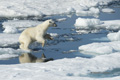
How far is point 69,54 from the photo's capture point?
855 cm

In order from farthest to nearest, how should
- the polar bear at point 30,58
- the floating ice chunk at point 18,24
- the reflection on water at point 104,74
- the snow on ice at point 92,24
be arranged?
the snow on ice at point 92,24 → the floating ice chunk at point 18,24 → the polar bear at point 30,58 → the reflection on water at point 104,74

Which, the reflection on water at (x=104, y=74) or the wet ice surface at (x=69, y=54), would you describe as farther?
the wet ice surface at (x=69, y=54)

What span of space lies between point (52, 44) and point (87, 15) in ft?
18.4

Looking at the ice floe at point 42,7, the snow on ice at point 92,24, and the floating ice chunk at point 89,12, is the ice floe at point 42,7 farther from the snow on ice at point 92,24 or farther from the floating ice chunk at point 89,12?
the snow on ice at point 92,24

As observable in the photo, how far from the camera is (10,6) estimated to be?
15.5 m

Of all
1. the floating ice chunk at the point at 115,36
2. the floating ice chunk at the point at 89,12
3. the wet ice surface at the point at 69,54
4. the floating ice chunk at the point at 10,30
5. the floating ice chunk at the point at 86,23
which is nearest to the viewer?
the wet ice surface at the point at 69,54

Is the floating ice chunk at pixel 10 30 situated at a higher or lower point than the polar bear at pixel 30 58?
higher

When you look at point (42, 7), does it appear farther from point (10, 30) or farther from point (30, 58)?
point (30, 58)

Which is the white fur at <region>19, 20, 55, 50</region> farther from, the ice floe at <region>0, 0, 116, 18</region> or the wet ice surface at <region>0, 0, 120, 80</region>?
the ice floe at <region>0, 0, 116, 18</region>

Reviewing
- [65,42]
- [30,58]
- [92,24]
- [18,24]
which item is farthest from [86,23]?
[30,58]

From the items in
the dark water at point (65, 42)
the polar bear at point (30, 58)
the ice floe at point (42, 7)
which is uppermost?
the ice floe at point (42, 7)

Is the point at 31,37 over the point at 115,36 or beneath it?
over

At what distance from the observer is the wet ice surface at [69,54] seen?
6648 millimetres

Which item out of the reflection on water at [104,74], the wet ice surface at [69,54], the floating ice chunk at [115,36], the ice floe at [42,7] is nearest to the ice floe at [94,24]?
the wet ice surface at [69,54]
